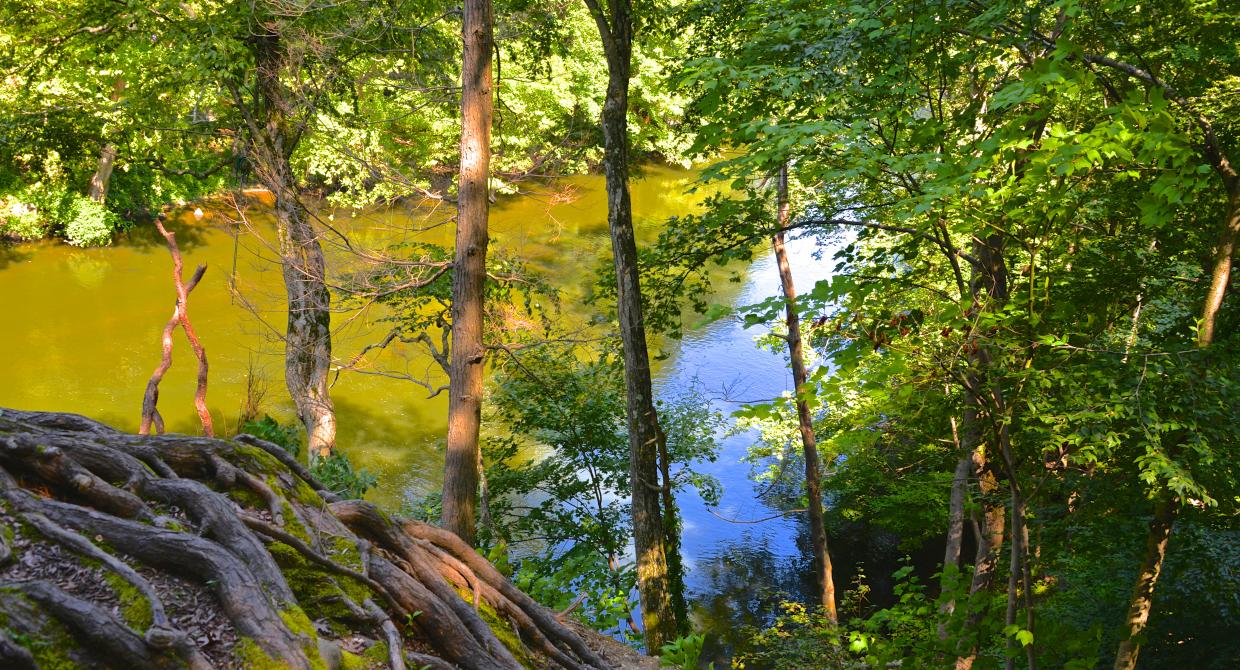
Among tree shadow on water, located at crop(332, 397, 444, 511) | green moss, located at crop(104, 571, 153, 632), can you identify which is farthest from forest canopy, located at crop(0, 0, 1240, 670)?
tree shadow on water, located at crop(332, 397, 444, 511)

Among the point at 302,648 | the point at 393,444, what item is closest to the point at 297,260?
the point at 393,444

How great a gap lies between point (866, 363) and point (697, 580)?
35.5 ft

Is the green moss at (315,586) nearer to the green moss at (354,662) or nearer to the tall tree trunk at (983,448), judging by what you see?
the green moss at (354,662)

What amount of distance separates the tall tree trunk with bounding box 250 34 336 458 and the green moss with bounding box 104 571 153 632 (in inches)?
324

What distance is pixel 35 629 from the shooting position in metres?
2.99

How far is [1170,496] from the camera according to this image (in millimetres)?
5953

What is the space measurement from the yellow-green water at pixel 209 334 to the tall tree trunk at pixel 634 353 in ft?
6.90

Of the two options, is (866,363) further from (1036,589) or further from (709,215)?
(1036,589)

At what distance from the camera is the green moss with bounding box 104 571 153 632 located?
321 centimetres

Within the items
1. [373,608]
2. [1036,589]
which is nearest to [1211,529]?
[1036,589]

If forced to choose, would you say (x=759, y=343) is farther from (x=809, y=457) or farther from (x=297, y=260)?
(x=297, y=260)

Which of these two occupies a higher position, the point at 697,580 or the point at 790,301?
the point at 697,580

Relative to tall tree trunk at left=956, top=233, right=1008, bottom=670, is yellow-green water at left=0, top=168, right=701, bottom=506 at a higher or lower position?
higher

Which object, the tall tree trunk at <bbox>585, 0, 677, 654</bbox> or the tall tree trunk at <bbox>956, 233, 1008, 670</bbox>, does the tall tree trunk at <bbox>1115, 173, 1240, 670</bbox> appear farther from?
the tall tree trunk at <bbox>585, 0, 677, 654</bbox>
